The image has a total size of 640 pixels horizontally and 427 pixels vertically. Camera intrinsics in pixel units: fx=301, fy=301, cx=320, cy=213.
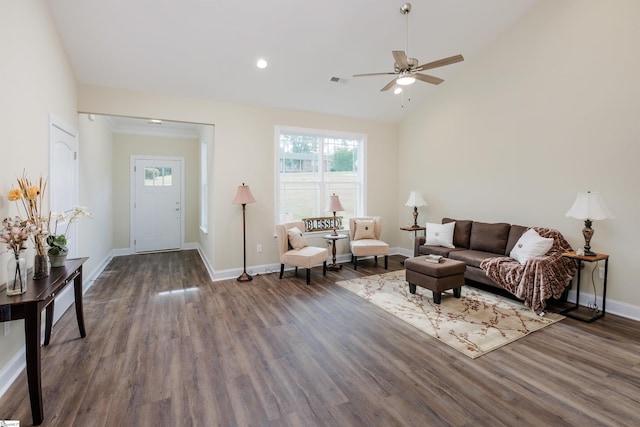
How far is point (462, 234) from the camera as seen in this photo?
16.0 feet

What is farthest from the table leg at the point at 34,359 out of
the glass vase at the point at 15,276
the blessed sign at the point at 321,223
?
the blessed sign at the point at 321,223

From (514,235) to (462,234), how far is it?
79 cm

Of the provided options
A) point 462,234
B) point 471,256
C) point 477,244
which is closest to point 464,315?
point 471,256

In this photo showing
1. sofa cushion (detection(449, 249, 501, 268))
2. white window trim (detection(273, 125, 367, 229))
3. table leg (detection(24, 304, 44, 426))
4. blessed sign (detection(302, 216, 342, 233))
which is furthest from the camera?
blessed sign (detection(302, 216, 342, 233))

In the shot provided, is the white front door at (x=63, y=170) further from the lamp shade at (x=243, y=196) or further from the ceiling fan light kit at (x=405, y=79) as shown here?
the ceiling fan light kit at (x=405, y=79)

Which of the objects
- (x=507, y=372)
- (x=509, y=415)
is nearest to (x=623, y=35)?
(x=507, y=372)

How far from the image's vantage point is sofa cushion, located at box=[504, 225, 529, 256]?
4145 mm

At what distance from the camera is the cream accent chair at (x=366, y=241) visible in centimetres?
524

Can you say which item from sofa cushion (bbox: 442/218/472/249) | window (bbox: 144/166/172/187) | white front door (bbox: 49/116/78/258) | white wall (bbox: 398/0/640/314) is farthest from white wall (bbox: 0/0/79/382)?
white wall (bbox: 398/0/640/314)

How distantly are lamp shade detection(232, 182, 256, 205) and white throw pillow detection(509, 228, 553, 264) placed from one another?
3666 millimetres

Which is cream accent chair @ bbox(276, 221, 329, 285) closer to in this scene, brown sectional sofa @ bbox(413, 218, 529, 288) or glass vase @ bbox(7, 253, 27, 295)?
brown sectional sofa @ bbox(413, 218, 529, 288)

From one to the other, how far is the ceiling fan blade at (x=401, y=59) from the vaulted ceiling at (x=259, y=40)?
108 cm

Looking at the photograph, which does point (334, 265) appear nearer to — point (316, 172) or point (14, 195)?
point (316, 172)

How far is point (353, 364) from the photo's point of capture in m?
2.44
